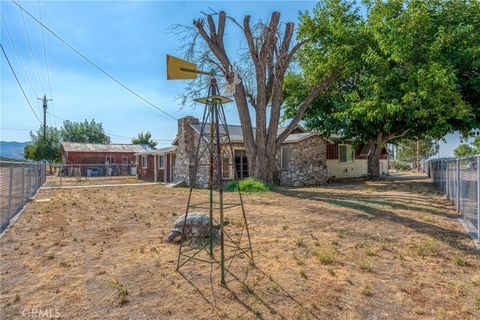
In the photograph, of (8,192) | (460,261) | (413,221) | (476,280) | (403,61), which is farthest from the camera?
(403,61)

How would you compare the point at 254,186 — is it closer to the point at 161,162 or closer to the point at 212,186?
the point at 212,186

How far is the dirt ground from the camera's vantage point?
2814mm

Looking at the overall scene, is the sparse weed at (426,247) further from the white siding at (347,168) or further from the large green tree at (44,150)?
the large green tree at (44,150)

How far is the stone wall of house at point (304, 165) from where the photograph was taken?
51.1 ft

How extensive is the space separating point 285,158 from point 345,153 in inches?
221

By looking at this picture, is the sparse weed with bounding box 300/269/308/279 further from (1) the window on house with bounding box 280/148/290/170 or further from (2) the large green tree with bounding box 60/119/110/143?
(2) the large green tree with bounding box 60/119/110/143

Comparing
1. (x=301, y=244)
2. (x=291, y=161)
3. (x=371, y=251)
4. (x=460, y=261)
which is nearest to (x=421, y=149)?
(x=291, y=161)

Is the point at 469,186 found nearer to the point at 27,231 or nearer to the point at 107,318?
the point at 107,318

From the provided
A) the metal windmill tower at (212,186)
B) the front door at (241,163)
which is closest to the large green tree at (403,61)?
the front door at (241,163)

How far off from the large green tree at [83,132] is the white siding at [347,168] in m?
35.5

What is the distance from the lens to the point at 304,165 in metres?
15.9

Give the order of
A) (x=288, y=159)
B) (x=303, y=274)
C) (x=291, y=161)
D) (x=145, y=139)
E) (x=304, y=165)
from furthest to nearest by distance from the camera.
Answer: (x=145, y=139)
(x=304, y=165)
(x=288, y=159)
(x=291, y=161)
(x=303, y=274)

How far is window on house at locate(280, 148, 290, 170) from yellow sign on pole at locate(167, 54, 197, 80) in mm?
12495

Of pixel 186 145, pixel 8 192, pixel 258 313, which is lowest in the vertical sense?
pixel 258 313
